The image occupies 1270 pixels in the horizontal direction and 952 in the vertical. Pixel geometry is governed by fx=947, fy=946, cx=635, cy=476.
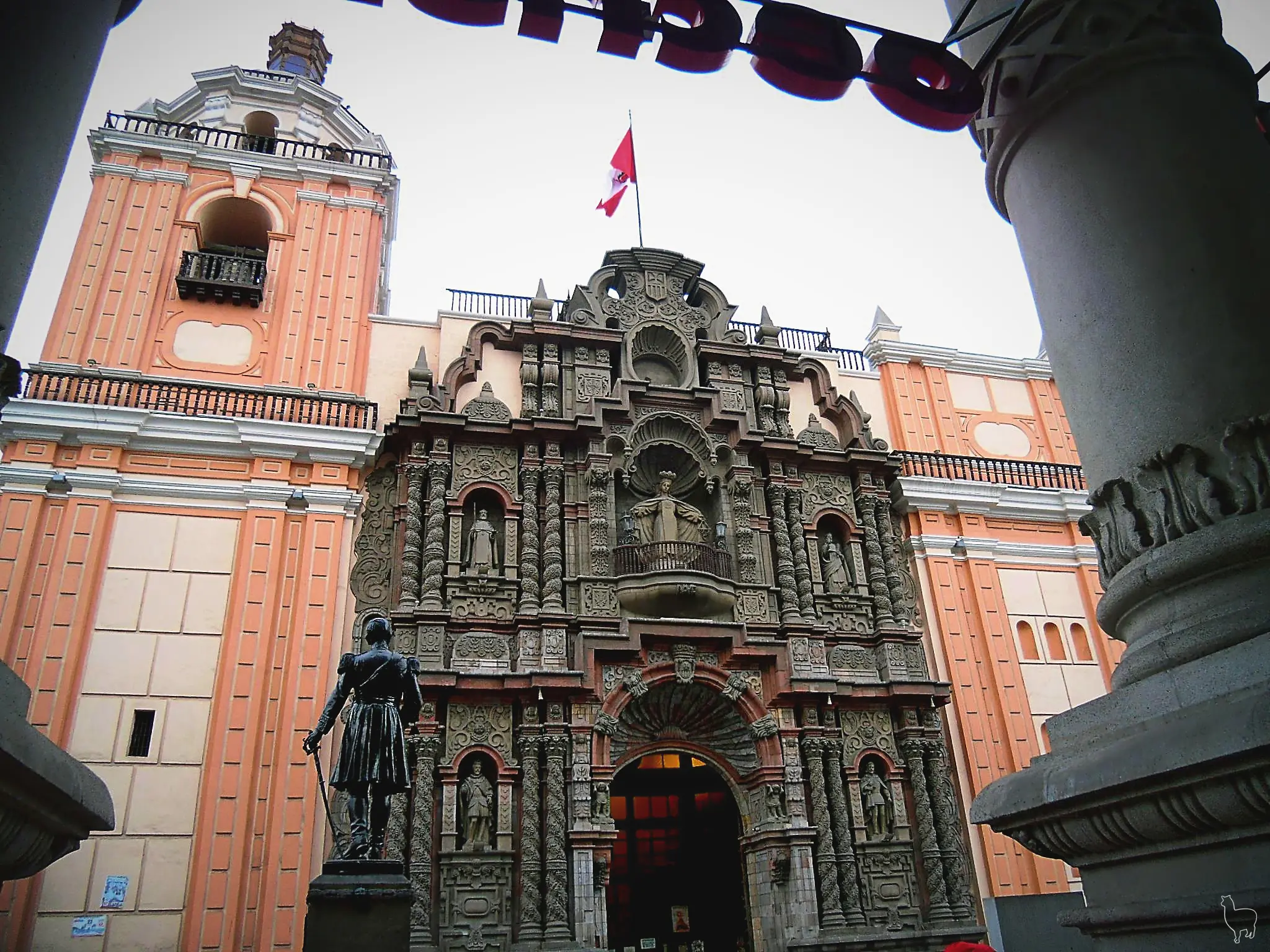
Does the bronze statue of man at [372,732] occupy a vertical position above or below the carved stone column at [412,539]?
below

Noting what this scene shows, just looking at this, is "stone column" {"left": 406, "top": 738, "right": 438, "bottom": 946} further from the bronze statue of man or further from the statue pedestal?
the statue pedestal

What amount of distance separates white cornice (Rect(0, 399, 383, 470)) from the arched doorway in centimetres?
673

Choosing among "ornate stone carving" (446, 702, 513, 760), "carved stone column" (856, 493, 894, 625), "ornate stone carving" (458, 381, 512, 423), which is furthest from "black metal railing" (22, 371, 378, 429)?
"carved stone column" (856, 493, 894, 625)

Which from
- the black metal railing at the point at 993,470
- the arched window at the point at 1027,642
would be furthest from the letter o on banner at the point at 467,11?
the arched window at the point at 1027,642

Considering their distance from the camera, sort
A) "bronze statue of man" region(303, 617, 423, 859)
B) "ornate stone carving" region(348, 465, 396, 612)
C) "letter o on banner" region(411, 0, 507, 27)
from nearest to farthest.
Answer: "letter o on banner" region(411, 0, 507, 27) → "bronze statue of man" region(303, 617, 423, 859) → "ornate stone carving" region(348, 465, 396, 612)

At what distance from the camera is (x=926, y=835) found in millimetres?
13969

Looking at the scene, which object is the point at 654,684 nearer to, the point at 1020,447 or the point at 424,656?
the point at 424,656

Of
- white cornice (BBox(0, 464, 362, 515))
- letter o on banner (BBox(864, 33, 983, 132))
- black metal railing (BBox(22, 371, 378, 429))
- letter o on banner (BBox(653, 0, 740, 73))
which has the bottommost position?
letter o on banner (BBox(864, 33, 983, 132))

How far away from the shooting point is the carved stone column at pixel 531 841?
A: 1184 centimetres

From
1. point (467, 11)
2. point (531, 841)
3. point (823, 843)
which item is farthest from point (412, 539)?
point (467, 11)

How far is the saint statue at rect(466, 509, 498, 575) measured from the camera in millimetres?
14141

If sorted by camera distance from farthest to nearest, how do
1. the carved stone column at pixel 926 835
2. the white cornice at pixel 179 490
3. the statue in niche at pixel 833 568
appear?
the statue in niche at pixel 833 568
the carved stone column at pixel 926 835
the white cornice at pixel 179 490

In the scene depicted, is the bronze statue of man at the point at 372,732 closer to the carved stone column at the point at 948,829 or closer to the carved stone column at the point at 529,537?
the carved stone column at the point at 529,537

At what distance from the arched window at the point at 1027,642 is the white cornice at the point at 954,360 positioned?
5.32m
